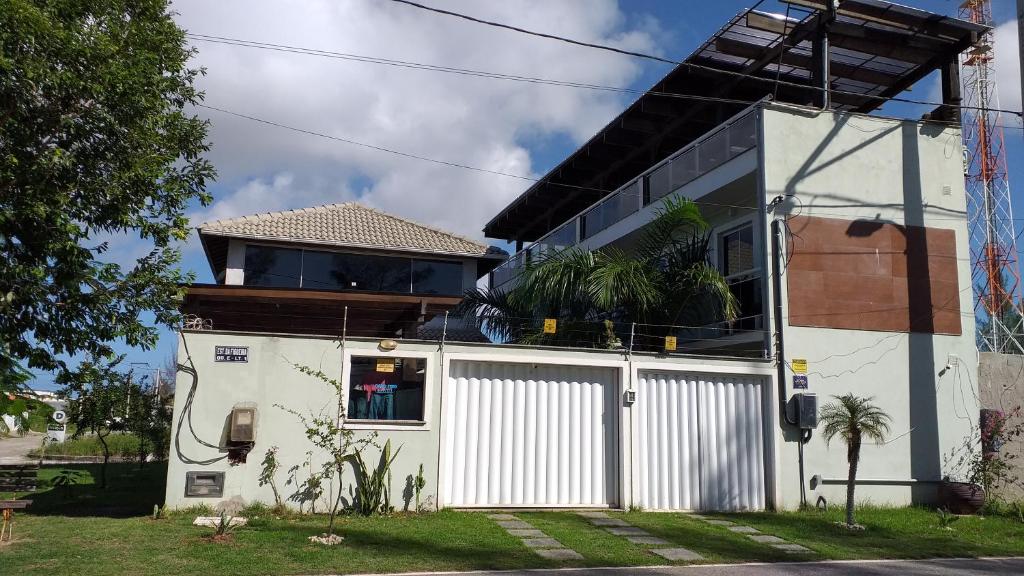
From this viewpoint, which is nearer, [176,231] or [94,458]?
[176,231]

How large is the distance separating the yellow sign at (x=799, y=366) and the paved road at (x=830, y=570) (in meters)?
4.48

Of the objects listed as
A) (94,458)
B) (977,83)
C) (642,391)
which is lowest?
(94,458)

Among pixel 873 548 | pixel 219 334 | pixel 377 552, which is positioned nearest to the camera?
pixel 377 552

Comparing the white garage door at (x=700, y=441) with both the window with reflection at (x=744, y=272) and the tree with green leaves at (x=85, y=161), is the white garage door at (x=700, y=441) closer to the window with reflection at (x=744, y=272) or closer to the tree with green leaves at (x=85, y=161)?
the window with reflection at (x=744, y=272)

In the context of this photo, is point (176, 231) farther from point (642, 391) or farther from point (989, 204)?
point (989, 204)

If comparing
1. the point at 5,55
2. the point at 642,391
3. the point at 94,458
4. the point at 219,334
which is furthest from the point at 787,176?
the point at 94,458

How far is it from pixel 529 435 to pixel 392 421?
209 centimetres

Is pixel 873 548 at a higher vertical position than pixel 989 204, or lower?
lower

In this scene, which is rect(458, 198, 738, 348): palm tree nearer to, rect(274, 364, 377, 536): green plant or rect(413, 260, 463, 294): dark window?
rect(413, 260, 463, 294): dark window

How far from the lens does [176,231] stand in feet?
34.5

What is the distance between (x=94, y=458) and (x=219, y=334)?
20461 millimetres

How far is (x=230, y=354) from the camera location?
36.2 feet

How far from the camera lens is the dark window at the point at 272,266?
58.9ft

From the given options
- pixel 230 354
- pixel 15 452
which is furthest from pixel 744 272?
pixel 15 452
